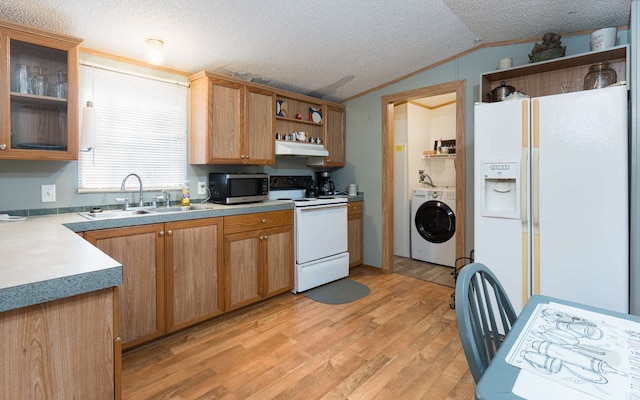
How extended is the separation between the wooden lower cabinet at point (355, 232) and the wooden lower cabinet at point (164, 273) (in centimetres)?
180

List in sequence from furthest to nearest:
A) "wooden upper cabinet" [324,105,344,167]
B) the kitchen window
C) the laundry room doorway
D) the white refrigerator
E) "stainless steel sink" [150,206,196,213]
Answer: "wooden upper cabinet" [324,105,344,167], the laundry room doorway, "stainless steel sink" [150,206,196,213], the kitchen window, the white refrigerator

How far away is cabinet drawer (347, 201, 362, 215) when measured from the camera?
400cm

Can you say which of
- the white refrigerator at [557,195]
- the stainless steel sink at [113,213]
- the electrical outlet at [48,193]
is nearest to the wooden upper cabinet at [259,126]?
the stainless steel sink at [113,213]

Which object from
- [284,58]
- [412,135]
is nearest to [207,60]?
[284,58]

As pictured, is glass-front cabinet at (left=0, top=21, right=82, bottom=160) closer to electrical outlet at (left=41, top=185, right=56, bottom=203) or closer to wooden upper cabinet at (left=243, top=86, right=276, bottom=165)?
electrical outlet at (left=41, top=185, right=56, bottom=203)

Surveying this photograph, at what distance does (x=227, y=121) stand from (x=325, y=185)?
1662mm

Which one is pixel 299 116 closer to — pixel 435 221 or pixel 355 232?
pixel 355 232

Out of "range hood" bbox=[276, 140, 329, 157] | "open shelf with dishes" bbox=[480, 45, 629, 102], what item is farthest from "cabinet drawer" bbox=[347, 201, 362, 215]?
"open shelf with dishes" bbox=[480, 45, 629, 102]

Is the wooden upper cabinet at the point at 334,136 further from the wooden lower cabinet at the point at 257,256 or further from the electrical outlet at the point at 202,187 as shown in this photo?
the electrical outlet at the point at 202,187

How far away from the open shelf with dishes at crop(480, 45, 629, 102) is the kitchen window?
277 cm

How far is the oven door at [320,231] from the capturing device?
332 centimetres

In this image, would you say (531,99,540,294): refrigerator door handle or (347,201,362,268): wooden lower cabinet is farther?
(347,201,362,268): wooden lower cabinet

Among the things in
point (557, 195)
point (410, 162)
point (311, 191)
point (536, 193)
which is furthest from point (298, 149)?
point (557, 195)

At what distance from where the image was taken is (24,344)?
0.90 m
